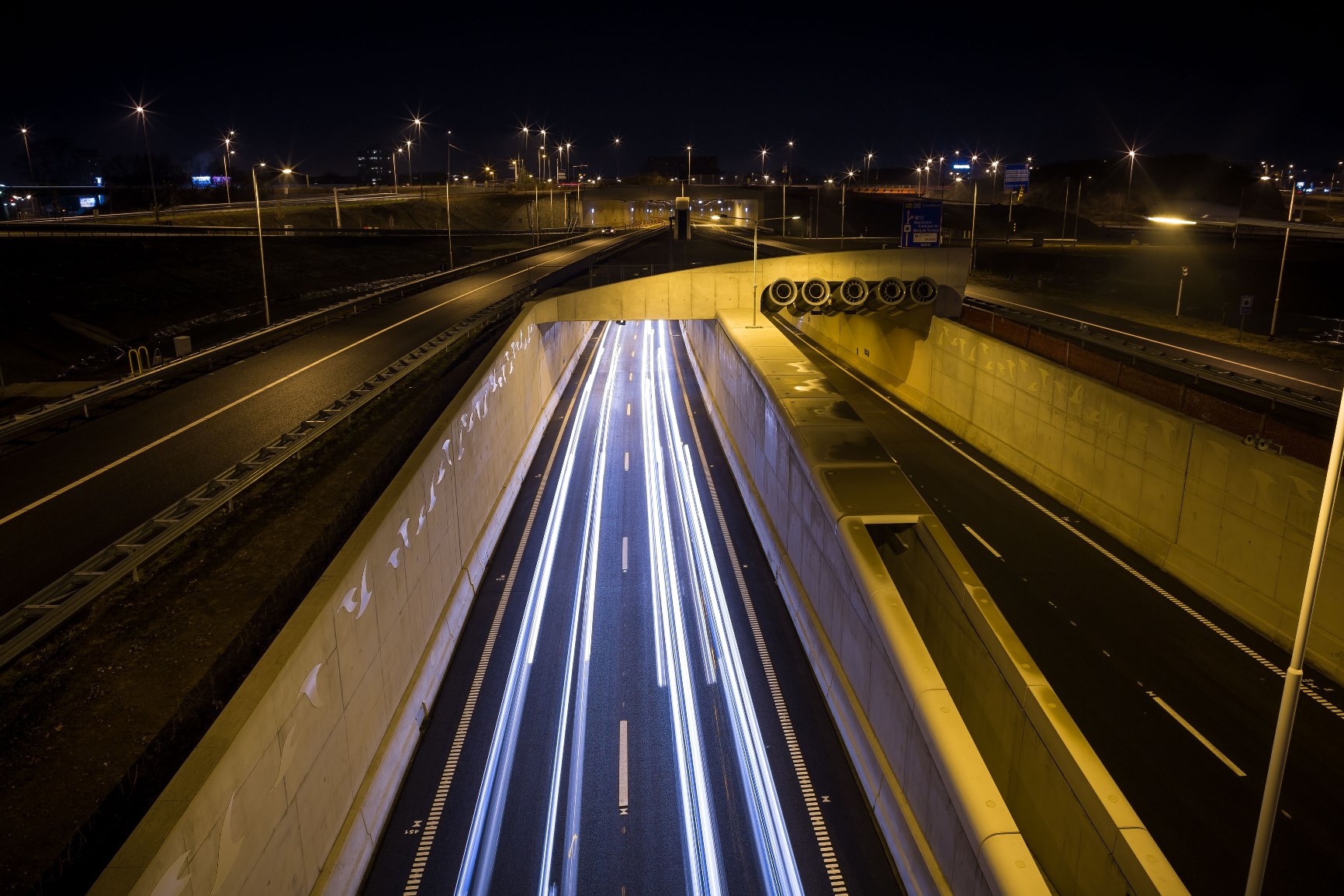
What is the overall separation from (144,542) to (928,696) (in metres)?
11.2

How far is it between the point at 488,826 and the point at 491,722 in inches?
109

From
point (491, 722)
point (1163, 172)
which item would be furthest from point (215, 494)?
point (1163, 172)

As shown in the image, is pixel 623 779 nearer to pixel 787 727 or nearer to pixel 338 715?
pixel 787 727

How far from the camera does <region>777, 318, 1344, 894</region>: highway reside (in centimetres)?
1228

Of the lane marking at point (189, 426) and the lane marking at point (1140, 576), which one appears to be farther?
the lane marking at point (1140, 576)

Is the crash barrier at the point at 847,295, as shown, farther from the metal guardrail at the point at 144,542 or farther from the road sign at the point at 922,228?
the metal guardrail at the point at 144,542

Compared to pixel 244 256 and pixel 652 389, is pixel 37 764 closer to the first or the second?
pixel 652 389

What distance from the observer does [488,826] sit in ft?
43.5

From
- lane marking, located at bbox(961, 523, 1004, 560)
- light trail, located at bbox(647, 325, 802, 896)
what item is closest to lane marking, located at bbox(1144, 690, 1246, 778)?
lane marking, located at bbox(961, 523, 1004, 560)

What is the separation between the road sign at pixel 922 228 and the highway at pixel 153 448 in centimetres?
2502

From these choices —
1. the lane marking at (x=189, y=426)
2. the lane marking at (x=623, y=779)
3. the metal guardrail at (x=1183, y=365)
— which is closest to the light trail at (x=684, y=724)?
the lane marking at (x=623, y=779)

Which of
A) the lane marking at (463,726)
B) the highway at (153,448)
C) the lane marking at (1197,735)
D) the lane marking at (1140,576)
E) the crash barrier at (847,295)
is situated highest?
the crash barrier at (847,295)

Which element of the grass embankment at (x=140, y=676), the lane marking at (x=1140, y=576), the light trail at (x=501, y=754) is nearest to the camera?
the grass embankment at (x=140, y=676)

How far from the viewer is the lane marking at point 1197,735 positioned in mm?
13836
